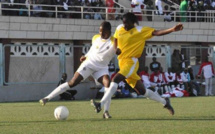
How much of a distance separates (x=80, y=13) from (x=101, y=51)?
18.6 metres

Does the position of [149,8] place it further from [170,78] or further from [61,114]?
[61,114]

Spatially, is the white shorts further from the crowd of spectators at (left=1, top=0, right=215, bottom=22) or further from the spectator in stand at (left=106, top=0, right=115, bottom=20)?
the spectator in stand at (left=106, top=0, right=115, bottom=20)

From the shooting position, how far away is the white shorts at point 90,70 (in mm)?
14039

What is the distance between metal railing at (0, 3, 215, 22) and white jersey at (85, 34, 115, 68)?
52.8 feet

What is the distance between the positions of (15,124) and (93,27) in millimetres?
20679

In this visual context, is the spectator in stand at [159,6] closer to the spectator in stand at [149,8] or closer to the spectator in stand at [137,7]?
the spectator in stand at [149,8]

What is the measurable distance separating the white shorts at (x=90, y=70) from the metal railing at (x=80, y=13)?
16.1 metres

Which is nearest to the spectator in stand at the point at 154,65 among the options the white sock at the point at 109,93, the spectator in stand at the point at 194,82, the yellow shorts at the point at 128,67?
the spectator in stand at the point at 194,82

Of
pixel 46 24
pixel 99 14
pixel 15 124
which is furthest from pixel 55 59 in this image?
pixel 15 124

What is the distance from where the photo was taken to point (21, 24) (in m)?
30.2

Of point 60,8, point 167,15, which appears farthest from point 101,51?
point 167,15

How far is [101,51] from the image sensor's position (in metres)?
14.1

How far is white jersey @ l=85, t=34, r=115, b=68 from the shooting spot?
13969 millimetres

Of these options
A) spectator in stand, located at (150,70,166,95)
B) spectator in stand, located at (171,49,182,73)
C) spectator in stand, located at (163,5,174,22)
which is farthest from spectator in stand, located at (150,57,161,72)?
spectator in stand, located at (163,5,174,22)
